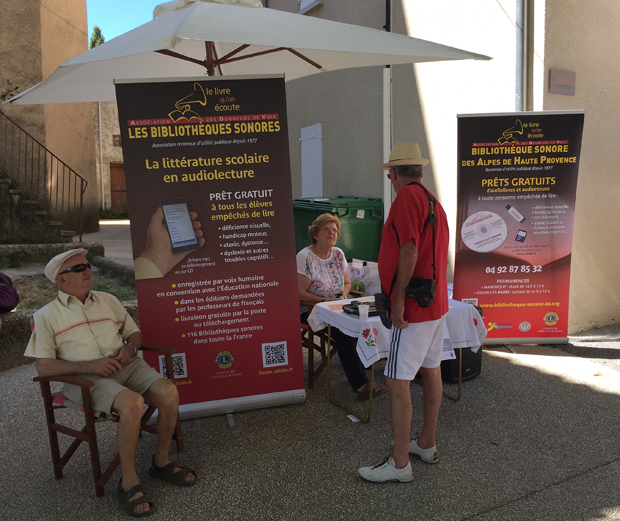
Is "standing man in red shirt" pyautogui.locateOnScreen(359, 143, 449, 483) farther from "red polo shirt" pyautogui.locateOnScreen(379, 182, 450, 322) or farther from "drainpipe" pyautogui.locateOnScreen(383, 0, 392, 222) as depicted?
"drainpipe" pyautogui.locateOnScreen(383, 0, 392, 222)

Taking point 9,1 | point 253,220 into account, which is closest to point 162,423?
point 253,220

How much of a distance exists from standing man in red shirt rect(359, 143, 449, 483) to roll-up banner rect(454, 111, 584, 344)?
2.17 metres

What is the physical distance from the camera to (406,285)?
271cm

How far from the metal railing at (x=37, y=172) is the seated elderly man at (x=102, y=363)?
6876 millimetres

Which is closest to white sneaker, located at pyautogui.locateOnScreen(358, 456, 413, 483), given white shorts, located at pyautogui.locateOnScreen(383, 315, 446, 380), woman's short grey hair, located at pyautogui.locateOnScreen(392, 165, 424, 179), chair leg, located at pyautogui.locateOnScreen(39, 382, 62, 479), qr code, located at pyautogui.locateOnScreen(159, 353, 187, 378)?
white shorts, located at pyautogui.locateOnScreen(383, 315, 446, 380)

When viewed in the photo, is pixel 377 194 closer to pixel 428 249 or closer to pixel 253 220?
pixel 253 220

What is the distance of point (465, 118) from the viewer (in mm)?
4754

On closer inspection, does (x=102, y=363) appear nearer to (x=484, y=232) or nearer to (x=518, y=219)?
(x=484, y=232)

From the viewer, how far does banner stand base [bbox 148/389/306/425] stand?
142 inches

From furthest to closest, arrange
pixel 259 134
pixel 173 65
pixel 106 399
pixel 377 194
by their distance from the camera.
Answer: 1. pixel 377 194
2. pixel 173 65
3. pixel 259 134
4. pixel 106 399

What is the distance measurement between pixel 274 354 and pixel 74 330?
132 centimetres

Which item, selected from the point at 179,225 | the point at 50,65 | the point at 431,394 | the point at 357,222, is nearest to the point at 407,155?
the point at 431,394

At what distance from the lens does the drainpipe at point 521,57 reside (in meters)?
5.18

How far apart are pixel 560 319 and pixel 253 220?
313 cm
